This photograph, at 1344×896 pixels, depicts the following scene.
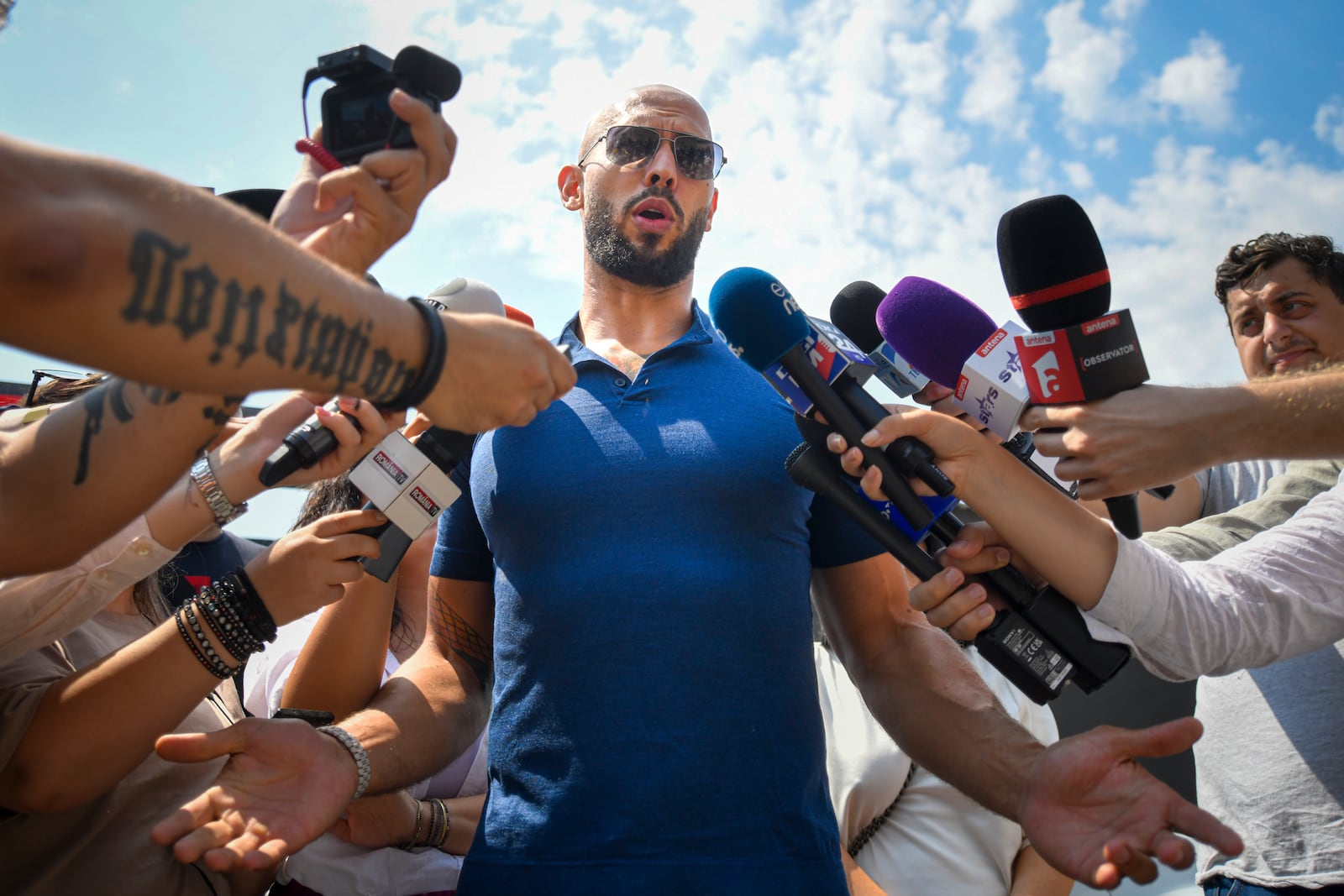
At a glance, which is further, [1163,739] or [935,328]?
[935,328]

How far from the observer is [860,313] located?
2.46 meters

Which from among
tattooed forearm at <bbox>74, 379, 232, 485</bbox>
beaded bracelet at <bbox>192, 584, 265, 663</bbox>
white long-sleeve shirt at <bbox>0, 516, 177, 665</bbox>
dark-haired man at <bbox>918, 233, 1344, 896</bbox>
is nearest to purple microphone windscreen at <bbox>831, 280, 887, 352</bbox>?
dark-haired man at <bbox>918, 233, 1344, 896</bbox>

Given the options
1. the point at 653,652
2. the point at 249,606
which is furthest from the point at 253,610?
the point at 653,652

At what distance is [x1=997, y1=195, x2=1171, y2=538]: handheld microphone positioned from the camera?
5.78ft

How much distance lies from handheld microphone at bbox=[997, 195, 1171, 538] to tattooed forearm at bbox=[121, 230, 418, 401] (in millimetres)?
1266

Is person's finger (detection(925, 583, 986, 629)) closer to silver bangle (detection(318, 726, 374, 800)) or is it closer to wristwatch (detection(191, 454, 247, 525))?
silver bangle (detection(318, 726, 374, 800))

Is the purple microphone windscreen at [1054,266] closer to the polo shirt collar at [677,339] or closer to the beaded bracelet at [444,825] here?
the polo shirt collar at [677,339]

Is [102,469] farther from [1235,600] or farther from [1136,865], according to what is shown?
[1235,600]

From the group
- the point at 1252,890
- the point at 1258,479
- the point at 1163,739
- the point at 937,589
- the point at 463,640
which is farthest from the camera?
the point at 1258,479

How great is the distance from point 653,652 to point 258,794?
900mm

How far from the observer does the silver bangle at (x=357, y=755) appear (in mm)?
2069

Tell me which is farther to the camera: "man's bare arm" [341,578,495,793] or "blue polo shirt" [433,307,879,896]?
"man's bare arm" [341,578,495,793]

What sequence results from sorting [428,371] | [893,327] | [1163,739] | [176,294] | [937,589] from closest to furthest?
[176,294] < [428,371] < [1163,739] < [937,589] < [893,327]

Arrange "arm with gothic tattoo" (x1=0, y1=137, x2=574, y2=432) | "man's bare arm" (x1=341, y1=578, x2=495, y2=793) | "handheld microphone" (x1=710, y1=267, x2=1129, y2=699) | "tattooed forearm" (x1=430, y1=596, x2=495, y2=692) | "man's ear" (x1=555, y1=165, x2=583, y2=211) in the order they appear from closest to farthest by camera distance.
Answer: "arm with gothic tattoo" (x1=0, y1=137, x2=574, y2=432)
"handheld microphone" (x1=710, y1=267, x2=1129, y2=699)
"man's bare arm" (x1=341, y1=578, x2=495, y2=793)
"tattooed forearm" (x1=430, y1=596, x2=495, y2=692)
"man's ear" (x1=555, y1=165, x2=583, y2=211)
